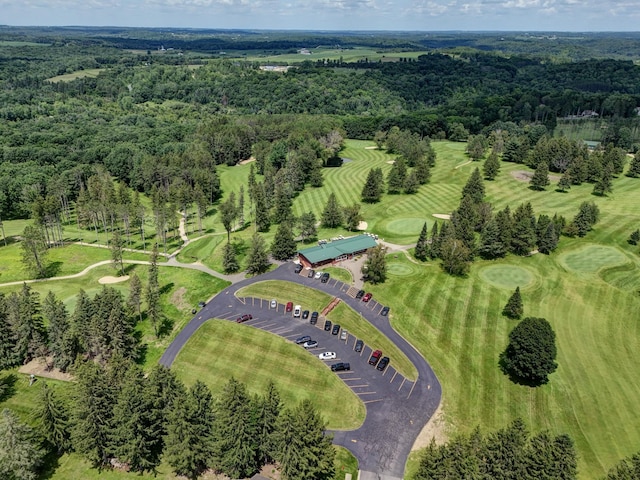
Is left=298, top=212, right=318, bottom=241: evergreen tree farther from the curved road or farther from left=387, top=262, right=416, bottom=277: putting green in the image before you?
the curved road

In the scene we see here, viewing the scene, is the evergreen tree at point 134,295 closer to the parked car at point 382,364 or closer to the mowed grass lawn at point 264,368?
the mowed grass lawn at point 264,368

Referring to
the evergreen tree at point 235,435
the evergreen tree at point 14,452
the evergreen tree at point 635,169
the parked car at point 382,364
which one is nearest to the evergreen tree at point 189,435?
the evergreen tree at point 235,435

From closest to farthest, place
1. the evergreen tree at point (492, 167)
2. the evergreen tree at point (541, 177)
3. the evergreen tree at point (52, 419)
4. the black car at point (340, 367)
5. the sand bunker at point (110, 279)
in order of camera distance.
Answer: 1. the evergreen tree at point (52, 419)
2. the black car at point (340, 367)
3. the sand bunker at point (110, 279)
4. the evergreen tree at point (541, 177)
5. the evergreen tree at point (492, 167)

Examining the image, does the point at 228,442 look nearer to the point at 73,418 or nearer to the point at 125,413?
the point at 125,413

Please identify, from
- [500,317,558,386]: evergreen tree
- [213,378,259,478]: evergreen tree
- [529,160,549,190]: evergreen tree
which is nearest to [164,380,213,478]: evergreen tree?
[213,378,259,478]: evergreen tree

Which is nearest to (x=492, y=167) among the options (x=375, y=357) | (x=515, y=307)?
(x=515, y=307)

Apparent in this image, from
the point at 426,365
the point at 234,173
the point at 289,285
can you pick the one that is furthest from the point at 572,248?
the point at 234,173

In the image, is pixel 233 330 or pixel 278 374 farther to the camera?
pixel 233 330

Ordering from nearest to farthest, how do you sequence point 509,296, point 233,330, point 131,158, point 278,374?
point 278,374 → point 233,330 → point 509,296 → point 131,158
